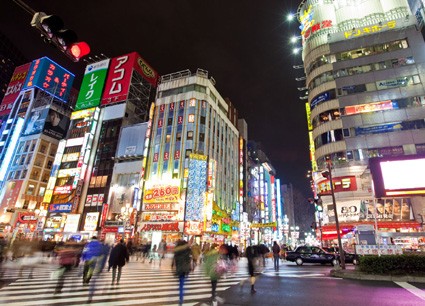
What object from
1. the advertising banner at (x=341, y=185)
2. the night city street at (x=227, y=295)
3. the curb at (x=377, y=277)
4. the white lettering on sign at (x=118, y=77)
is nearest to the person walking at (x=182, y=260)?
the night city street at (x=227, y=295)

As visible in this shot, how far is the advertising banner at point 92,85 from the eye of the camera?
2077 inches

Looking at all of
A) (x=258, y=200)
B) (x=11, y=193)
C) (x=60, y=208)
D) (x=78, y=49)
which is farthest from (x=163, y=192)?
(x=258, y=200)

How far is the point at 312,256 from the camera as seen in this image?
2123cm

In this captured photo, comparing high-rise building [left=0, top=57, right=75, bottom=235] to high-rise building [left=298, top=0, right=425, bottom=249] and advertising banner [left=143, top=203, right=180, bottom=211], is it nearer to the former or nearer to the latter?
advertising banner [left=143, top=203, right=180, bottom=211]

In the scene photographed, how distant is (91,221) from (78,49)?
43.3 metres

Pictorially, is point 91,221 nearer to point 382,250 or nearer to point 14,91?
point 382,250

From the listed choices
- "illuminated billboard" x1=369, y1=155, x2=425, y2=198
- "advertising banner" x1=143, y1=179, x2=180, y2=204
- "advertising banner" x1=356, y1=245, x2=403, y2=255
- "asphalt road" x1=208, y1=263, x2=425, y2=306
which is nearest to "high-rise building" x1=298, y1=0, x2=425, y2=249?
"illuminated billboard" x1=369, y1=155, x2=425, y2=198

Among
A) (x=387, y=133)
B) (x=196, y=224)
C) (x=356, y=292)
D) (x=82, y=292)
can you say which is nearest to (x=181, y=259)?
(x=82, y=292)

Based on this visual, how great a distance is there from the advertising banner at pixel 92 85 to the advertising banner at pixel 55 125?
28.7ft

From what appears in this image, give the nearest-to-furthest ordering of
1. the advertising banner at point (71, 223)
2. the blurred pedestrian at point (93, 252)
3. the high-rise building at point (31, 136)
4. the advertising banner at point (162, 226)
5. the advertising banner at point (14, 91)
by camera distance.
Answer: the blurred pedestrian at point (93, 252) → the advertising banner at point (162, 226) → the advertising banner at point (71, 223) → the high-rise building at point (31, 136) → the advertising banner at point (14, 91)

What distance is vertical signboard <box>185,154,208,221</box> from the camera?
36.4m

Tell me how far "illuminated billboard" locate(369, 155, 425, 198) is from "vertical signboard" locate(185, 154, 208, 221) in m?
23.5

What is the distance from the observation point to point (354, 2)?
4212 cm

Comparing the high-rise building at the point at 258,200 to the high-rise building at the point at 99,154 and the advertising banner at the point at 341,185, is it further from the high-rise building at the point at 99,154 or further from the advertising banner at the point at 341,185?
the high-rise building at the point at 99,154
